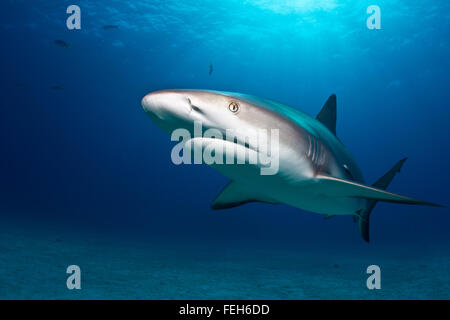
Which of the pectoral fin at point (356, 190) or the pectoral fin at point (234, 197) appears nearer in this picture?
the pectoral fin at point (356, 190)

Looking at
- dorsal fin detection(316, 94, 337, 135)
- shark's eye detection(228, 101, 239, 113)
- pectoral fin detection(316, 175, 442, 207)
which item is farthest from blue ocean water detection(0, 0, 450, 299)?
shark's eye detection(228, 101, 239, 113)

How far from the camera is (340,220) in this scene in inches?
2608

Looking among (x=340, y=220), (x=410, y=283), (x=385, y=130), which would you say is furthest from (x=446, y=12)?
(x=340, y=220)

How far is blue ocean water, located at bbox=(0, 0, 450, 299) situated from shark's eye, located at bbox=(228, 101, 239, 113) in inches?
181

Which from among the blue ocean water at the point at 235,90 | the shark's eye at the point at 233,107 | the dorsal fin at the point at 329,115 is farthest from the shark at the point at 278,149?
the blue ocean water at the point at 235,90

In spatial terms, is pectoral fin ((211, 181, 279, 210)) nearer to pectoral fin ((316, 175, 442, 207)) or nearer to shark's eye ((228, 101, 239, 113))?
pectoral fin ((316, 175, 442, 207))

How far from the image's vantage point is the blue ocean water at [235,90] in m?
7.27

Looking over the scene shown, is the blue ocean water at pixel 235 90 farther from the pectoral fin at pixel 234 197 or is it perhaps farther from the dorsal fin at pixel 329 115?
the dorsal fin at pixel 329 115

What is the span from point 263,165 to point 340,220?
70.4 metres

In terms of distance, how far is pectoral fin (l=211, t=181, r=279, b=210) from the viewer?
3500 millimetres

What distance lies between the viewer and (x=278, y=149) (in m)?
2.29

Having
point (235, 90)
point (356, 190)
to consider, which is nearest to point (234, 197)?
point (356, 190)

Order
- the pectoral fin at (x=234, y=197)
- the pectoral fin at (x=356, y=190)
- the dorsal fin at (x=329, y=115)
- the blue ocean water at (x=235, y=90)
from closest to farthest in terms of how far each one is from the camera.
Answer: the pectoral fin at (x=356, y=190) → the pectoral fin at (x=234, y=197) → the dorsal fin at (x=329, y=115) → the blue ocean water at (x=235, y=90)

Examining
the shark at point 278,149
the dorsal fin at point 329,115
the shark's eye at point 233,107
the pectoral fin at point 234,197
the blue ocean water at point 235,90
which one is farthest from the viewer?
the blue ocean water at point 235,90
